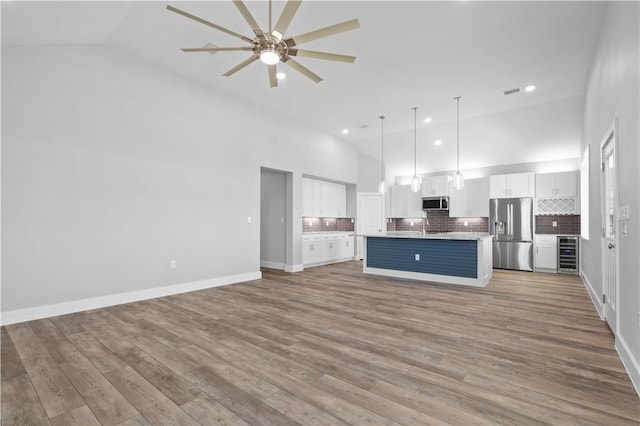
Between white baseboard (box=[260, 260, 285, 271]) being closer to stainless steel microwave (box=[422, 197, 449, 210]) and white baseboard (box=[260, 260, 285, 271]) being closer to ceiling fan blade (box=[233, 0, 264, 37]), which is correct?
stainless steel microwave (box=[422, 197, 449, 210])

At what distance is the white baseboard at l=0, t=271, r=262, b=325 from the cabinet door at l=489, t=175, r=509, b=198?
6.52m

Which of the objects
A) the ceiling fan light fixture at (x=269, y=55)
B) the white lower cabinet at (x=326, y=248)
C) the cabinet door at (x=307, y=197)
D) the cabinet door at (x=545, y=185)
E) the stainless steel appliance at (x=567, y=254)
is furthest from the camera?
the cabinet door at (x=307, y=197)

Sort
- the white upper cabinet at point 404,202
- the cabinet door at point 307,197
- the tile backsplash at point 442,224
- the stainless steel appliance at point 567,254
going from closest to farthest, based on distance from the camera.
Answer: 1. the stainless steel appliance at point 567,254
2. the cabinet door at point 307,197
3. the tile backsplash at point 442,224
4. the white upper cabinet at point 404,202

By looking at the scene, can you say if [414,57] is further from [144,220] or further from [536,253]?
[536,253]

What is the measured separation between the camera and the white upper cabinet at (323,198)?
26.4 feet

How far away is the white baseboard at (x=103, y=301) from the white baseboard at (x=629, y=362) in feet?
16.9

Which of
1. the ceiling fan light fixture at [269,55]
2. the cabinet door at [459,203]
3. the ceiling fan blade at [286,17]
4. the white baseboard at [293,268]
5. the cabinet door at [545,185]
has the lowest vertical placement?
the white baseboard at [293,268]

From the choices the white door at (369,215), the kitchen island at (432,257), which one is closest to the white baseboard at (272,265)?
the kitchen island at (432,257)

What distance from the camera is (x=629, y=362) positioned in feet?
7.60

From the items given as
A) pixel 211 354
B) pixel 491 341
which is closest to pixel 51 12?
pixel 211 354

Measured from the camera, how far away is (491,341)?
9.66 ft

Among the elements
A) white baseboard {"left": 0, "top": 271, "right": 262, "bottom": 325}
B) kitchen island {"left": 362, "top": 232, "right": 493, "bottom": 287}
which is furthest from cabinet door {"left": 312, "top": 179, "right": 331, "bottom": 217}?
white baseboard {"left": 0, "top": 271, "right": 262, "bottom": 325}

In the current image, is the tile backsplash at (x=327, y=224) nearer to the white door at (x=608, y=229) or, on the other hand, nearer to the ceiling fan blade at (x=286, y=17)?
the ceiling fan blade at (x=286, y=17)

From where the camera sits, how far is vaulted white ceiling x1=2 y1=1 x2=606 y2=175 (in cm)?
341
